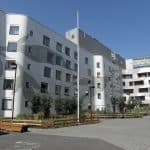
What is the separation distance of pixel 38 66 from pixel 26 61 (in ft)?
11.9

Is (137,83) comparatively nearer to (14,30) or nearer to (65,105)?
(65,105)

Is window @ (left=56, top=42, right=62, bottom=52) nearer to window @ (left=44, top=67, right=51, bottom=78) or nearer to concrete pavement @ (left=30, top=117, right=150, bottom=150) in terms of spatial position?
window @ (left=44, top=67, right=51, bottom=78)

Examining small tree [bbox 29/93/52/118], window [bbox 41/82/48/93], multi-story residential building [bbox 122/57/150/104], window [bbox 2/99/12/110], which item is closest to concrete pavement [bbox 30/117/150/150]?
small tree [bbox 29/93/52/118]

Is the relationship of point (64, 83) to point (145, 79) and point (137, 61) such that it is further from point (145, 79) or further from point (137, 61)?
point (137, 61)

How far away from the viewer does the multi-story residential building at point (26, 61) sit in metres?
43.3

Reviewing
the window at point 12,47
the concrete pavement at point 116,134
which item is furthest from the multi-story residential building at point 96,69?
the concrete pavement at point 116,134

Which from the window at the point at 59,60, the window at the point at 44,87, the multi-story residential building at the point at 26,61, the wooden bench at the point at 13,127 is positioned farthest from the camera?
the window at the point at 59,60

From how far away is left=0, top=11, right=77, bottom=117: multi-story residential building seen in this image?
142 ft

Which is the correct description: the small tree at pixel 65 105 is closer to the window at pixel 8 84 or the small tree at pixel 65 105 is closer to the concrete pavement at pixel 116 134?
the window at pixel 8 84

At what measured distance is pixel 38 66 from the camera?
4862cm

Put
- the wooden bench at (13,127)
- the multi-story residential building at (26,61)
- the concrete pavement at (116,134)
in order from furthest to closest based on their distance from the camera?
the multi-story residential building at (26,61) < the wooden bench at (13,127) < the concrete pavement at (116,134)

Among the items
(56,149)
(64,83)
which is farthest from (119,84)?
(56,149)

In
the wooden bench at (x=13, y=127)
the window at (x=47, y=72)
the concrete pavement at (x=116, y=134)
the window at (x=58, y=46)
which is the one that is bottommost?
the concrete pavement at (x=116, y=134)

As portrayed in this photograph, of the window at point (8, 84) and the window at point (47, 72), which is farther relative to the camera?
the window at point (47, 72)
